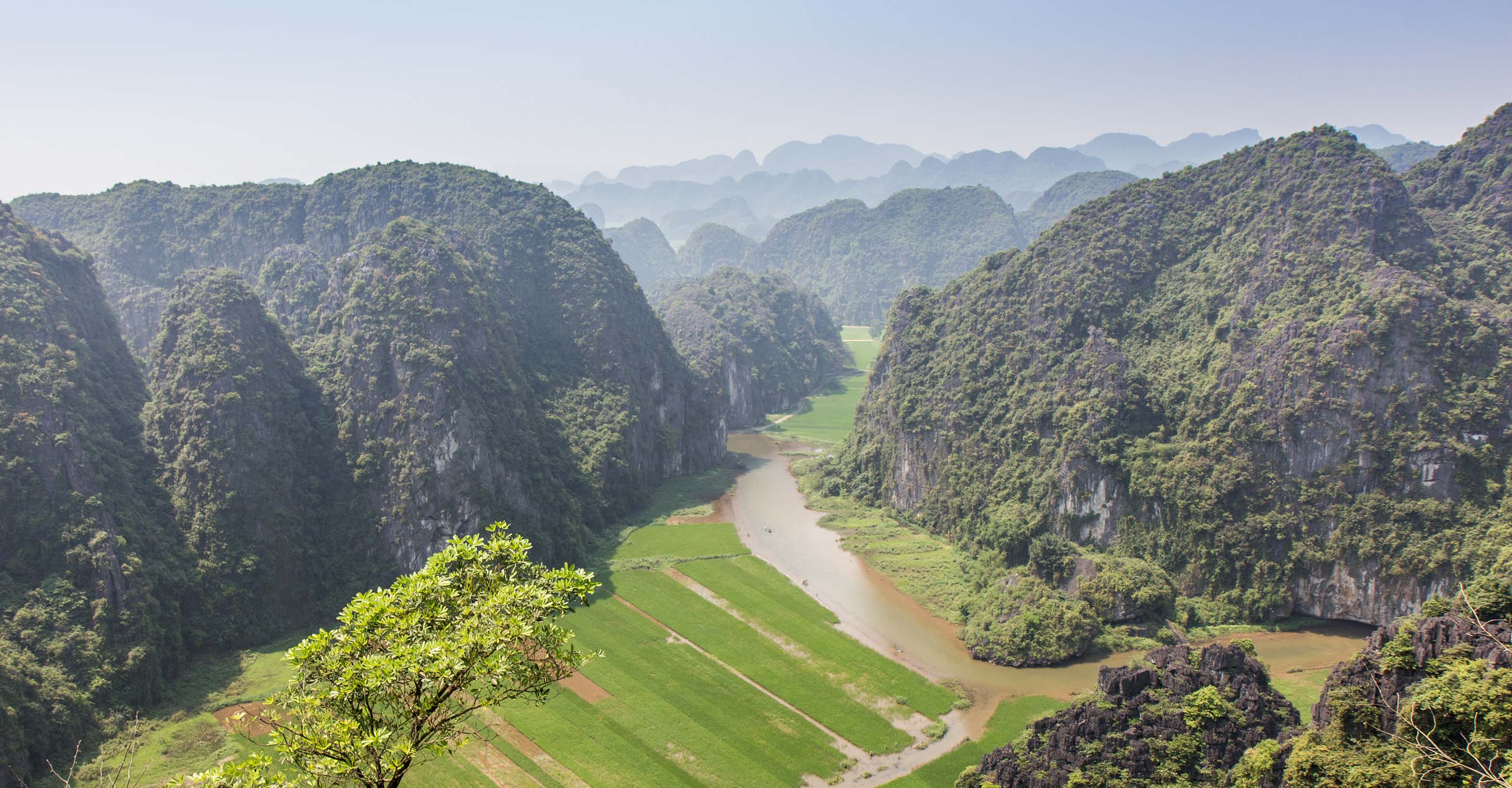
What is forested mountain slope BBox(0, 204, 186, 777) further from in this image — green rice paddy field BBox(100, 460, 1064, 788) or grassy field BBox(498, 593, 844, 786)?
grassy field BBox(498, 593, 844, 786)

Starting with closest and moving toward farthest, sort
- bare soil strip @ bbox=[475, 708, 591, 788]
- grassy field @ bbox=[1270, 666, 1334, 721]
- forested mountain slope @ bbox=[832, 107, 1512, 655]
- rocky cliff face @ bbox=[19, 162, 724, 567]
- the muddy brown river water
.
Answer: bare soil strip @ bbox=[475, 708, 591, 788] < grassy field @ bbox=[1270, 666, 1334, 721] < the muddy brown river water < forested mountain slope @ bbox=[832, 107, 1512, 655] < rocky cliff face @ bbox=[19, 162, 724, 567]

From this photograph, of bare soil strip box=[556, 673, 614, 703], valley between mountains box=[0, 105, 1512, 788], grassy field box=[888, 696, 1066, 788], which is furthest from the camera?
bare soil strip box=[556, 673, 614, 703]

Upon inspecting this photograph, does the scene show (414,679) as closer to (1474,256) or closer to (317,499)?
(317,499)

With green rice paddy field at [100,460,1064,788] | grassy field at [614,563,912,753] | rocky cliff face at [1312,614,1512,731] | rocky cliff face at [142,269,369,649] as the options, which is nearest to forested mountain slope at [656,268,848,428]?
grassy field at [614,563,912,753]

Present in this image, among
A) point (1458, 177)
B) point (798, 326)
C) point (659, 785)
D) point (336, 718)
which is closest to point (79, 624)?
point (659, 785)

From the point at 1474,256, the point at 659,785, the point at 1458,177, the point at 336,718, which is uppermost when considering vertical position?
the point at 1458,177

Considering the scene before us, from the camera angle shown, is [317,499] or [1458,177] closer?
[317,499]
